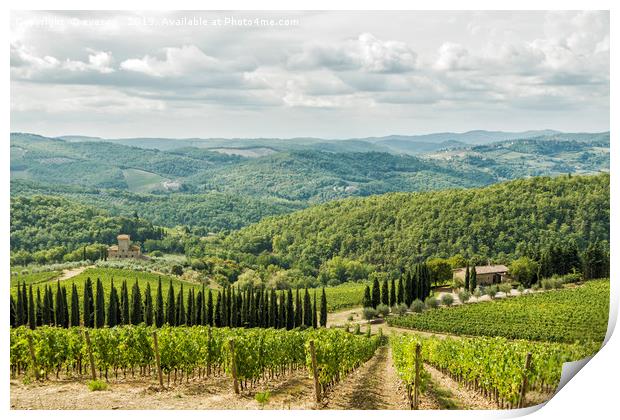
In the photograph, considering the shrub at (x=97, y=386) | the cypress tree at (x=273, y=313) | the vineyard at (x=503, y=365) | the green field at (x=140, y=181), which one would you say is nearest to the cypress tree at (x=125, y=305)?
the cypress tree at (x=273, y=313)

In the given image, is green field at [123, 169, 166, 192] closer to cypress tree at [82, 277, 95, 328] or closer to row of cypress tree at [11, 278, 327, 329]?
row of cypress tree at [11, 278, 327, 329]

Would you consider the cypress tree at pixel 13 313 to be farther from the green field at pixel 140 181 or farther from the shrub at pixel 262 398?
the green field at pixel 140 181

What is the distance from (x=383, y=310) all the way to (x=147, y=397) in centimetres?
1930

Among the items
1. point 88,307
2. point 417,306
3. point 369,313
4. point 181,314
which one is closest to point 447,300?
point 417,306

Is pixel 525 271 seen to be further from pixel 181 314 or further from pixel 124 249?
pixel 124 249

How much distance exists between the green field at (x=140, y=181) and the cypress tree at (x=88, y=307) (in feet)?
250

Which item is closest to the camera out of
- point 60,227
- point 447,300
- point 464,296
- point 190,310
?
point 190,310

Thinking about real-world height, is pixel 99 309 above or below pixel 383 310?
above

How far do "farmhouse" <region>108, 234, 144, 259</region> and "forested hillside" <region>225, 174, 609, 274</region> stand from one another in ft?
76.4

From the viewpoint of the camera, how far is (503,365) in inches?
488

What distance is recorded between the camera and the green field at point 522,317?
20231 mm

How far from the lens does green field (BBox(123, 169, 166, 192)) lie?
315 feet

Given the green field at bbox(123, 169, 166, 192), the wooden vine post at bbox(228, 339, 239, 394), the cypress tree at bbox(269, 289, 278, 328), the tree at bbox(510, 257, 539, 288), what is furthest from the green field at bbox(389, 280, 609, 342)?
the green field at bbox(123, 169, 166, 192)

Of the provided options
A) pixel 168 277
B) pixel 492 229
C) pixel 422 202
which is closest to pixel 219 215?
pixel 422 202
